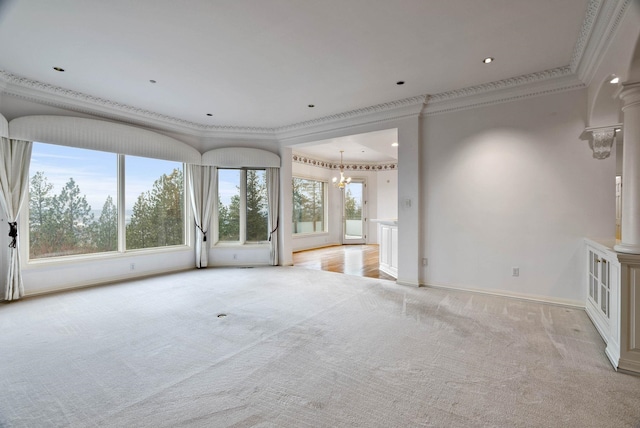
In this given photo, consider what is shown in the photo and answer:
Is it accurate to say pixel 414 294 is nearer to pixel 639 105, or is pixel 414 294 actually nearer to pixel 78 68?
pixel 639 105

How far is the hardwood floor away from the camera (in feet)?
19.9

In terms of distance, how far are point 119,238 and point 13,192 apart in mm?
1583

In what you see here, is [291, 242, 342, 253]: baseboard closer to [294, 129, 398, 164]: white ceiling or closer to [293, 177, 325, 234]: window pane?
[293, 177, 325, 234]: window pane

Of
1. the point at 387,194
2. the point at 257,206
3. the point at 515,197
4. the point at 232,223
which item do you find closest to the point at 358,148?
the point at 387,194

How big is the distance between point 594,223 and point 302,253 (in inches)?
256

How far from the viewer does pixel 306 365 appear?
8.09 ft

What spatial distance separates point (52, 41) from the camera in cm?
312

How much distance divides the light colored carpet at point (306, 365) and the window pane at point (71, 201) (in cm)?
103

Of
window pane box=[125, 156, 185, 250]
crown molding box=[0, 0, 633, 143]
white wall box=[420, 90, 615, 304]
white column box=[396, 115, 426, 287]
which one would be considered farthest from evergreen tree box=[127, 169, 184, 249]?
white wall box=[420, 90, 615, 304]

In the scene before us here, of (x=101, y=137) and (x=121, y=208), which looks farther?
(x=121, y=208)

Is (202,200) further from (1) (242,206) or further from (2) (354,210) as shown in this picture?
(2) (354,210)

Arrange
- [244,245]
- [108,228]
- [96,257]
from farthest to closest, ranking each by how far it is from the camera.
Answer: [244,245] < [108,228] < [96,257]

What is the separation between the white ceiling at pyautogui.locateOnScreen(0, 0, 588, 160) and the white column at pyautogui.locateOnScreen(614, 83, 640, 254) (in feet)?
2.97

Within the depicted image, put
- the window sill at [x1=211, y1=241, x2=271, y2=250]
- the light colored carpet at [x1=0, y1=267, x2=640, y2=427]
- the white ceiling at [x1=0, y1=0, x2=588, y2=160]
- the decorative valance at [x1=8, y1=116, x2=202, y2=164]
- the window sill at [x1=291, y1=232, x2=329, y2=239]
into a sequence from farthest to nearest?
1. the window sill at [x1=291, y1=232, x2=329, y2=239]
2. the window sill at [x1=211, y1=241, x2=271, y2=250]
3. the decorative valance at [x1=8, y1=116, x2=202, y2=164]
4. the white ceiling at [x1=0, y1=0, x2=588, y2=160]
5. the light colored carpet at [x1=0, y1=267, x2=640, y2=427]
